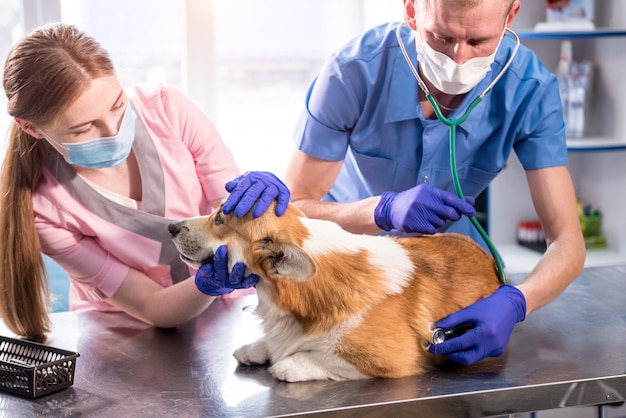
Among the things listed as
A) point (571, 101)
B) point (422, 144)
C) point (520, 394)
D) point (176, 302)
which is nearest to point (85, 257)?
point (176, 302)

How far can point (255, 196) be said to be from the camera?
1.43 metres

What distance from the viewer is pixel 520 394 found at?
1376mm

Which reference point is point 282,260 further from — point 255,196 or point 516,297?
point 516,297

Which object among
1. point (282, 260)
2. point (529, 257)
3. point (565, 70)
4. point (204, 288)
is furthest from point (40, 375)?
point (565, 70)

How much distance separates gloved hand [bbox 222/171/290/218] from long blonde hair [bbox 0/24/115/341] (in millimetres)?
463

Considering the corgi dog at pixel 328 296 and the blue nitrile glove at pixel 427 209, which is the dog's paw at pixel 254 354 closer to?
the corgi dog at pixel 328 296

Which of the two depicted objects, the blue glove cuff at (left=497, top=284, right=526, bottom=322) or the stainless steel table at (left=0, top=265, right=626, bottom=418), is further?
the blue glove cuff at (left=497, top=284, right=526, bottom=322)

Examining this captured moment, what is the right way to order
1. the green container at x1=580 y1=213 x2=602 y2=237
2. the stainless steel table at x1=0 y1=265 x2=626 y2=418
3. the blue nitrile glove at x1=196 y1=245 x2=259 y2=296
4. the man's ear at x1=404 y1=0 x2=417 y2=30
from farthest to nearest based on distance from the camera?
the green container at x1=580 y1=213 x2=602 y2=237
the man's ear at x1=404 y1=0 x2=417 y2=30
the blue nitrile glove at x1=196 y1=245 x2=259 y2=296
the stainless steel table at x1=0 y1=265 x2=626 y2=418

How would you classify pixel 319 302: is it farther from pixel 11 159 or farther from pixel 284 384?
pixel 11 159

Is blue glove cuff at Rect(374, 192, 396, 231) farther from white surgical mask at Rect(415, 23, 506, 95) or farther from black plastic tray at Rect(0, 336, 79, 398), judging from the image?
black plastic tray at Rect(0, 336, 79, 398)

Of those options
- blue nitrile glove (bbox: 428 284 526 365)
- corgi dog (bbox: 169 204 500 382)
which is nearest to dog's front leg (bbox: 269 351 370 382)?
corgi dog (bbox: 169 204 500 382)

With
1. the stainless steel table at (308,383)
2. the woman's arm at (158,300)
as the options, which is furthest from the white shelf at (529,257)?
the woman's arm at (158,300)

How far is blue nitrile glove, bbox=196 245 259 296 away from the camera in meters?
1.44

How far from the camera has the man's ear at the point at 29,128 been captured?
1.73 metres
